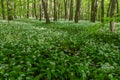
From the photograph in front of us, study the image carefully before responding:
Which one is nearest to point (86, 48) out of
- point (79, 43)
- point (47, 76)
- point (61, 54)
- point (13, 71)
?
point (79, 43)

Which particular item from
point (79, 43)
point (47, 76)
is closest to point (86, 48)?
point (79, 43)

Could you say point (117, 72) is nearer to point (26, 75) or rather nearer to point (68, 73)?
point (68, 73)

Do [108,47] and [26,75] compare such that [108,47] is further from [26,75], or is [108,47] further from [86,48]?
[26,75]

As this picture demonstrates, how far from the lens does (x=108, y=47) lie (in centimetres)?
1053

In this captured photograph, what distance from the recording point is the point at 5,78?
639cm

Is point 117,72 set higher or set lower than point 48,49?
lower

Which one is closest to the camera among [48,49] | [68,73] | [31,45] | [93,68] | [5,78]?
[5,78]

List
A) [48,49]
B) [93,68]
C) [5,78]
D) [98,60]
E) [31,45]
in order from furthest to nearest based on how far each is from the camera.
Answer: [31,45], [48,49], [98,60], [93,68], [5,78]

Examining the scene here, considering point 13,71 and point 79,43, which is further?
point 79,43

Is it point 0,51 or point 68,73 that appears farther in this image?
point 0,51

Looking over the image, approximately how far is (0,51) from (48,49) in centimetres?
239

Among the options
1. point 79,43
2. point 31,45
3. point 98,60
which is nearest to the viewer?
point 98,60

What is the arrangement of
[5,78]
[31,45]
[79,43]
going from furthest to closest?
[79,43] → [31,45] → [5,78]

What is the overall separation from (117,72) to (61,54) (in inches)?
109
